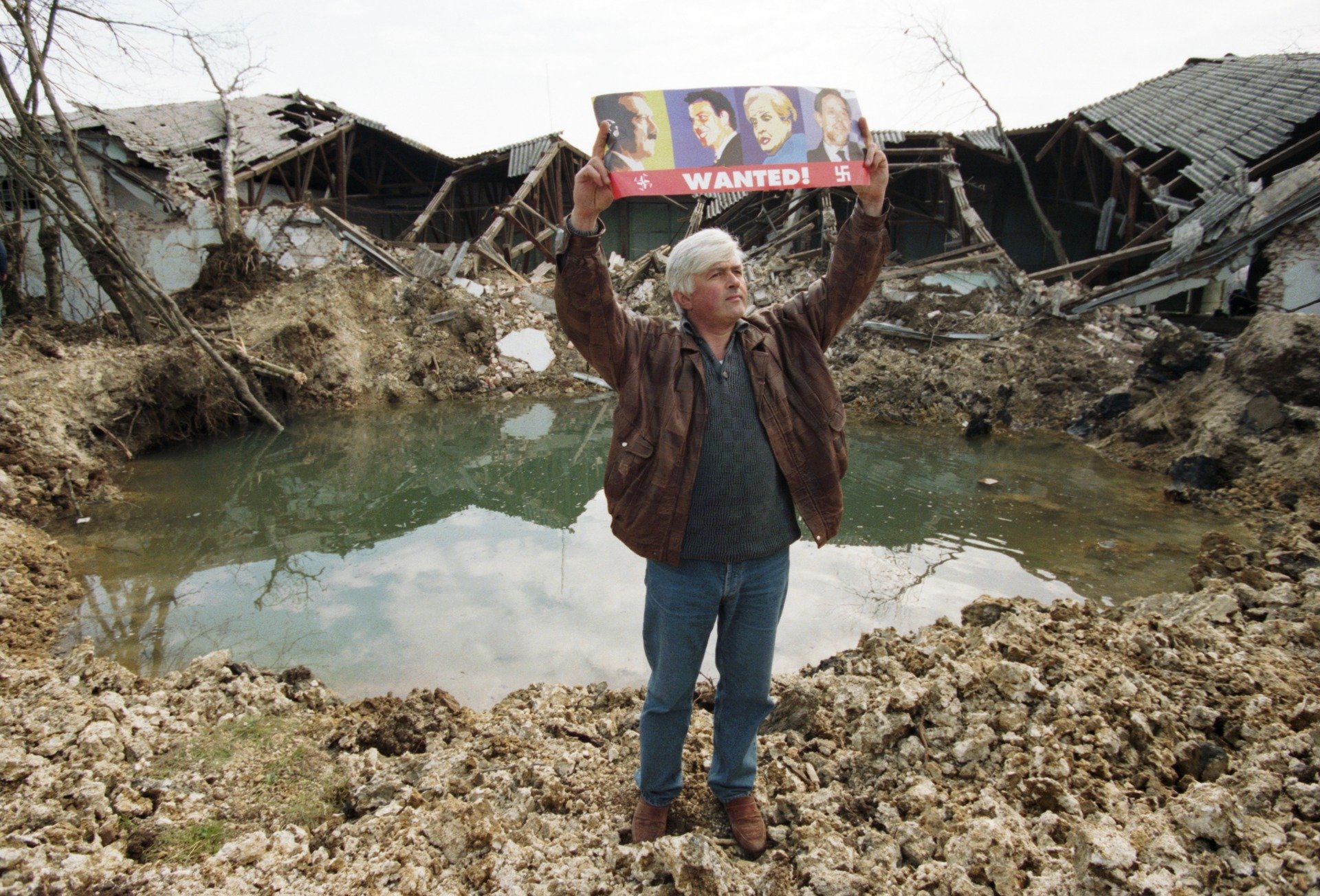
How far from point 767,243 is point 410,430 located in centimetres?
895

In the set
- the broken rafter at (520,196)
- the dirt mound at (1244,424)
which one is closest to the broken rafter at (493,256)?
the broken rafter at (520,196)

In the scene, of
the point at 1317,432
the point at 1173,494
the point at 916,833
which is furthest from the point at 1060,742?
the point at 1317,432

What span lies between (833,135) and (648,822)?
88.4 inches

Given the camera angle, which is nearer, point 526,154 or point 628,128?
point 628,128

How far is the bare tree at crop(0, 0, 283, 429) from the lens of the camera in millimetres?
9086

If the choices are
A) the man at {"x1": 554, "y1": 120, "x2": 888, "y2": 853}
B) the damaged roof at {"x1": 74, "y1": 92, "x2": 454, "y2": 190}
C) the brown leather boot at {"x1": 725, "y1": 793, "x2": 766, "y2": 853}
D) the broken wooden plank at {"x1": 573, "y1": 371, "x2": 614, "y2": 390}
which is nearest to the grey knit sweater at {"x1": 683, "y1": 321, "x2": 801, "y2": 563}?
the man at {"x1": 554, "y1": 120, "x2": 888, "y2": 853}

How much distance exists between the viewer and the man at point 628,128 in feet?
7.04

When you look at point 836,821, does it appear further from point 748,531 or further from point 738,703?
point 748,531

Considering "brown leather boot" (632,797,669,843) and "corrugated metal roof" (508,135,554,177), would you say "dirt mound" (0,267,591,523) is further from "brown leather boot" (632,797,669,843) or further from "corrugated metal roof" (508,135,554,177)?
"brown leather boot" (632,797,669,843)

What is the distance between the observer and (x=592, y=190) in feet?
6.79

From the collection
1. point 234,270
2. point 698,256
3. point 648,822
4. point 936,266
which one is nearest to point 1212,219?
point 936,266

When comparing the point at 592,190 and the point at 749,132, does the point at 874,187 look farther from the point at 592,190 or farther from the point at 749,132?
the point at 592,190

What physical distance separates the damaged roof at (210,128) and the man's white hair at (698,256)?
50.8 ft

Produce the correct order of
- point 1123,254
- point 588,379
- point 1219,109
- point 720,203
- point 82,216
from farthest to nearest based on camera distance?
point 720,203, point 588,379, point 1219,109, point 1123,254, point 82,216
